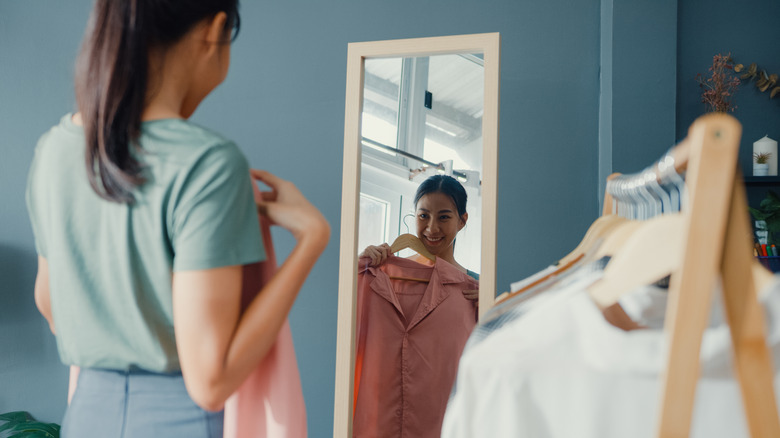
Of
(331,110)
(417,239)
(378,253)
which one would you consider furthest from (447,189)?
(331,110)

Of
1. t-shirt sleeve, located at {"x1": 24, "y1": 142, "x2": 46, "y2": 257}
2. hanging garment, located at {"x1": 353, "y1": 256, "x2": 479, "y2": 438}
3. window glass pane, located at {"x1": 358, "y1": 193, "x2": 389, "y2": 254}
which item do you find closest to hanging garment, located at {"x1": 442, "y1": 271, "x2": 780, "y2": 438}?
t-shirt sleeve, located at {"x1": 24, "y1": 142, "x2": 46, "y2": 257}

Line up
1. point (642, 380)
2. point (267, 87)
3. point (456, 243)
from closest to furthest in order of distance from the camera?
point (642, 380) < point (456, 243) < point (267, 87)

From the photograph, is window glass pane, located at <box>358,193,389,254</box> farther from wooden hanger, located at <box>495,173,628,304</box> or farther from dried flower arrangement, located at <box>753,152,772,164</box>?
dried flower arrangement, located at <box>753,152,772,164</box>

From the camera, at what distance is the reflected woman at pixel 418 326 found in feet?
6.05

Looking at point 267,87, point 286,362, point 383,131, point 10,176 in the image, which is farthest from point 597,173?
point 10,176

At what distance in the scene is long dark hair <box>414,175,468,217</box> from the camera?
6.25 ft

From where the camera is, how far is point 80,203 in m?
0.82

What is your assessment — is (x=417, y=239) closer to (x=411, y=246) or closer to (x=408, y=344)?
(x=411, y=246)

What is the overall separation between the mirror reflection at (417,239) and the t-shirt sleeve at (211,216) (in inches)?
44.6

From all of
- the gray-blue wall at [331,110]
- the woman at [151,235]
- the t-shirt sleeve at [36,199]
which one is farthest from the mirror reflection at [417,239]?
the t-shirt sleeve at [36,199]

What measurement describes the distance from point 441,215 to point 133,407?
1.23 meters

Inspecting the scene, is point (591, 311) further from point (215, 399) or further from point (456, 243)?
point (456, 243)

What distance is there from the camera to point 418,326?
186 cm

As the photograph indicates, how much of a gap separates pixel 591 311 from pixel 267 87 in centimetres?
189
